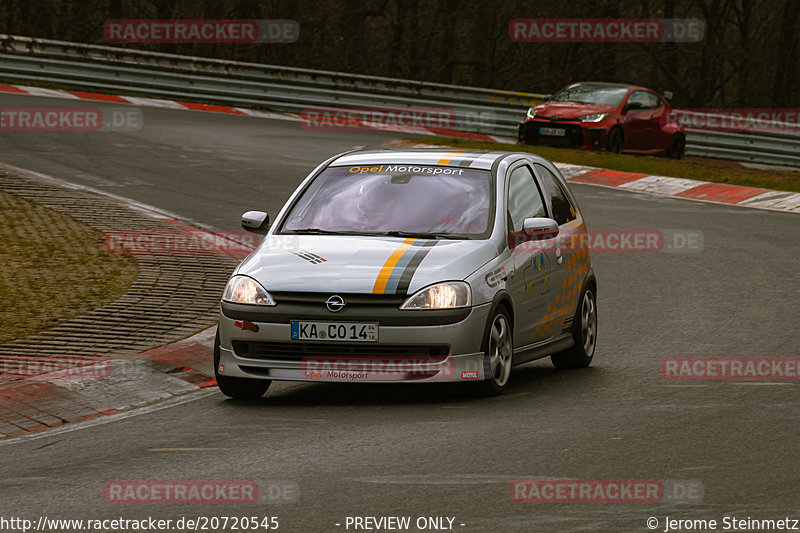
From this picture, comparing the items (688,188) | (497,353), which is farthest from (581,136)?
(497,353)

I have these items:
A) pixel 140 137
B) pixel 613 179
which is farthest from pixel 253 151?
pixel 613 179

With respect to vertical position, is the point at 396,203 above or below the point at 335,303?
above

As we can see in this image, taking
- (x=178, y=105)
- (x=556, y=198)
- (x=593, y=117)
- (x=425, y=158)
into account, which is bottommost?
(x=178, y=105)

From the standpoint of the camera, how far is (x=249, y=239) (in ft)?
51.9

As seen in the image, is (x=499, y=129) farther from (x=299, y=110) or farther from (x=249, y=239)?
(x=249, y=239)

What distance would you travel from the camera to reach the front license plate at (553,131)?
26.2 metres

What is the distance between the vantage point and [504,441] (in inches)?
291

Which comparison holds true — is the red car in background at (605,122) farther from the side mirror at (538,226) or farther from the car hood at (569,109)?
the side mirror at (538,226)

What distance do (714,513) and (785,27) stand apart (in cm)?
4658

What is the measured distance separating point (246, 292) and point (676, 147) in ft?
69.4

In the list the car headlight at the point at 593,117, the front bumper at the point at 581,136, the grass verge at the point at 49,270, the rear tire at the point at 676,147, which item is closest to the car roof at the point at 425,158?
the grass verge at the point at 49,270

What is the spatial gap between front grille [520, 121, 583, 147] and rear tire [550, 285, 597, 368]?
15.7m

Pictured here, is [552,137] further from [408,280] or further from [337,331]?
[337,331]

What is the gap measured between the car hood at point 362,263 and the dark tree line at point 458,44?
33.2m
